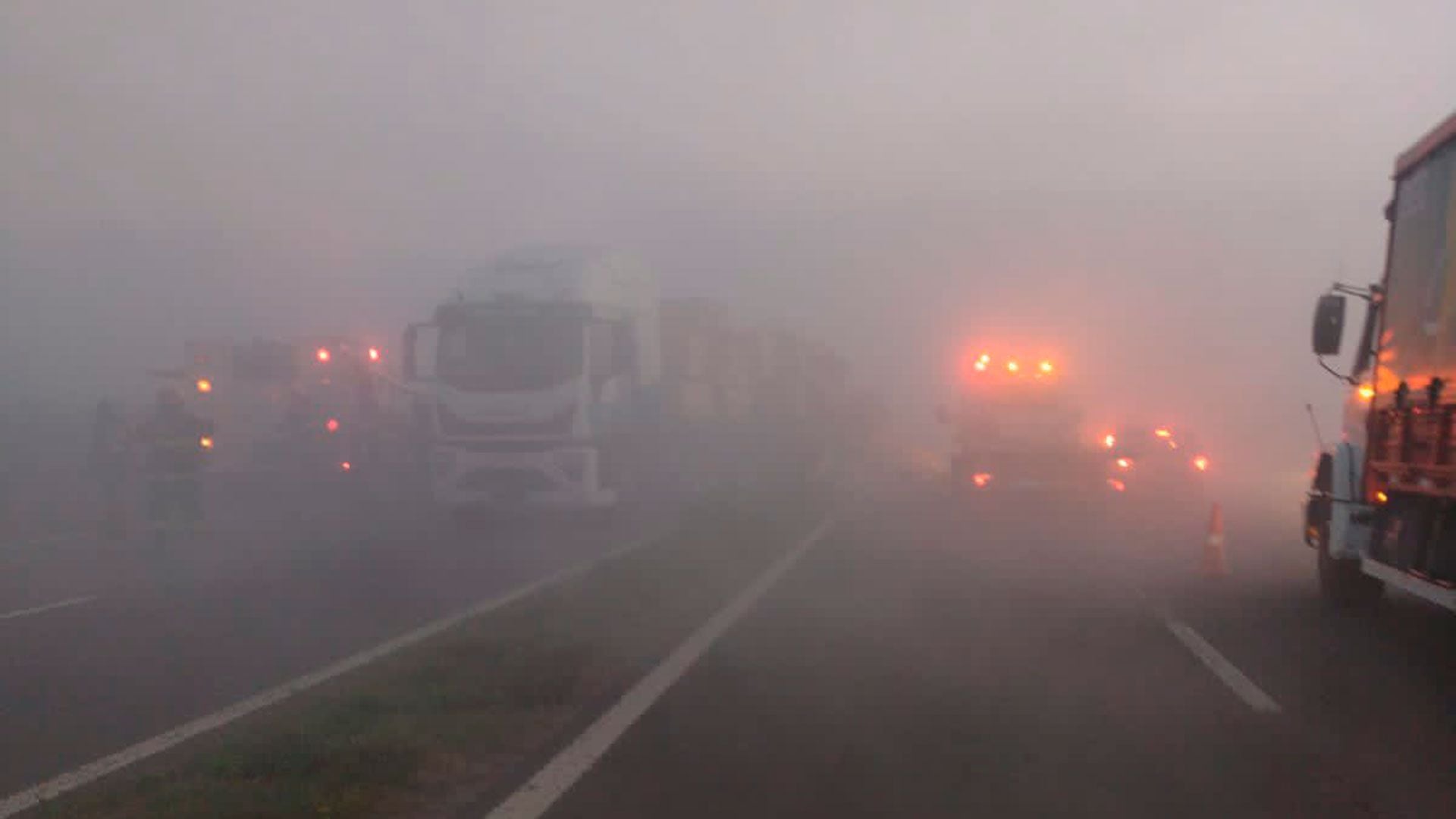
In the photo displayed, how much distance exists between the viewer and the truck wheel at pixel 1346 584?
14.1 meters

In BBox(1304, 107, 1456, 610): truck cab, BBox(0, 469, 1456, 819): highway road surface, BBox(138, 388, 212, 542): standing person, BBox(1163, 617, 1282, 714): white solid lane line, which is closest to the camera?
BBox(0, 469, 1456, 819): highway road surface

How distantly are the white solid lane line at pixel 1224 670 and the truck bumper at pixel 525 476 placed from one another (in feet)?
36.3

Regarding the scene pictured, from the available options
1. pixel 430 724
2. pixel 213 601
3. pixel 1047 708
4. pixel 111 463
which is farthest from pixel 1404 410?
pixel 111 463

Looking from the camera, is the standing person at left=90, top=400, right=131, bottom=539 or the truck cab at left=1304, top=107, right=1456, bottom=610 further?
the standing person at left=90, top=400, right=131, bottom=539

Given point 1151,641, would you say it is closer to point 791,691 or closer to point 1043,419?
point 791,691

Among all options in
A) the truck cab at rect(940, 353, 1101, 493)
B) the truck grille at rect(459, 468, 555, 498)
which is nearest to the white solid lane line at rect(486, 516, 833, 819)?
the truck grille at rect(459, 468, 555, 498)

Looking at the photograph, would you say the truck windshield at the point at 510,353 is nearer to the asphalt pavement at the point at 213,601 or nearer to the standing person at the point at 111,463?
the asphalt pavement at the point at 213,601

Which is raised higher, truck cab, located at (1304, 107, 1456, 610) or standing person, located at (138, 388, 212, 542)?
truck cab, located at (1304, 107, 1456, 610)

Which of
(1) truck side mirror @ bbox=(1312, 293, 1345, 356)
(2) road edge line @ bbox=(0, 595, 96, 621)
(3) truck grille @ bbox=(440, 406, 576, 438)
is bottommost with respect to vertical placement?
(2) road edge line @ bbox=(0, 595, 96, 621)

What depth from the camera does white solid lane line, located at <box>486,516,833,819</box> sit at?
7.34 m

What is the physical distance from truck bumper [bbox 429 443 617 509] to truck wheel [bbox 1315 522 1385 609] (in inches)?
450

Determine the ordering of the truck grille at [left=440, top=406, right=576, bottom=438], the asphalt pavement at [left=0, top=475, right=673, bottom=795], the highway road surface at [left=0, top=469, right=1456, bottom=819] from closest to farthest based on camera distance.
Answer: the highway road surface at [left=0, top=469, right=1456, bottom=819] < the asphalt pavement at [left=0, top=475, right=673, bottom=795] < the truck grille at [left=440, top=406, right=576, bottom=438]

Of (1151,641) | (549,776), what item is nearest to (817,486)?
(1151,641)

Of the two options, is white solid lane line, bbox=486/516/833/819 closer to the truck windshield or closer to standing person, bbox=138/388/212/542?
the truck windshield
